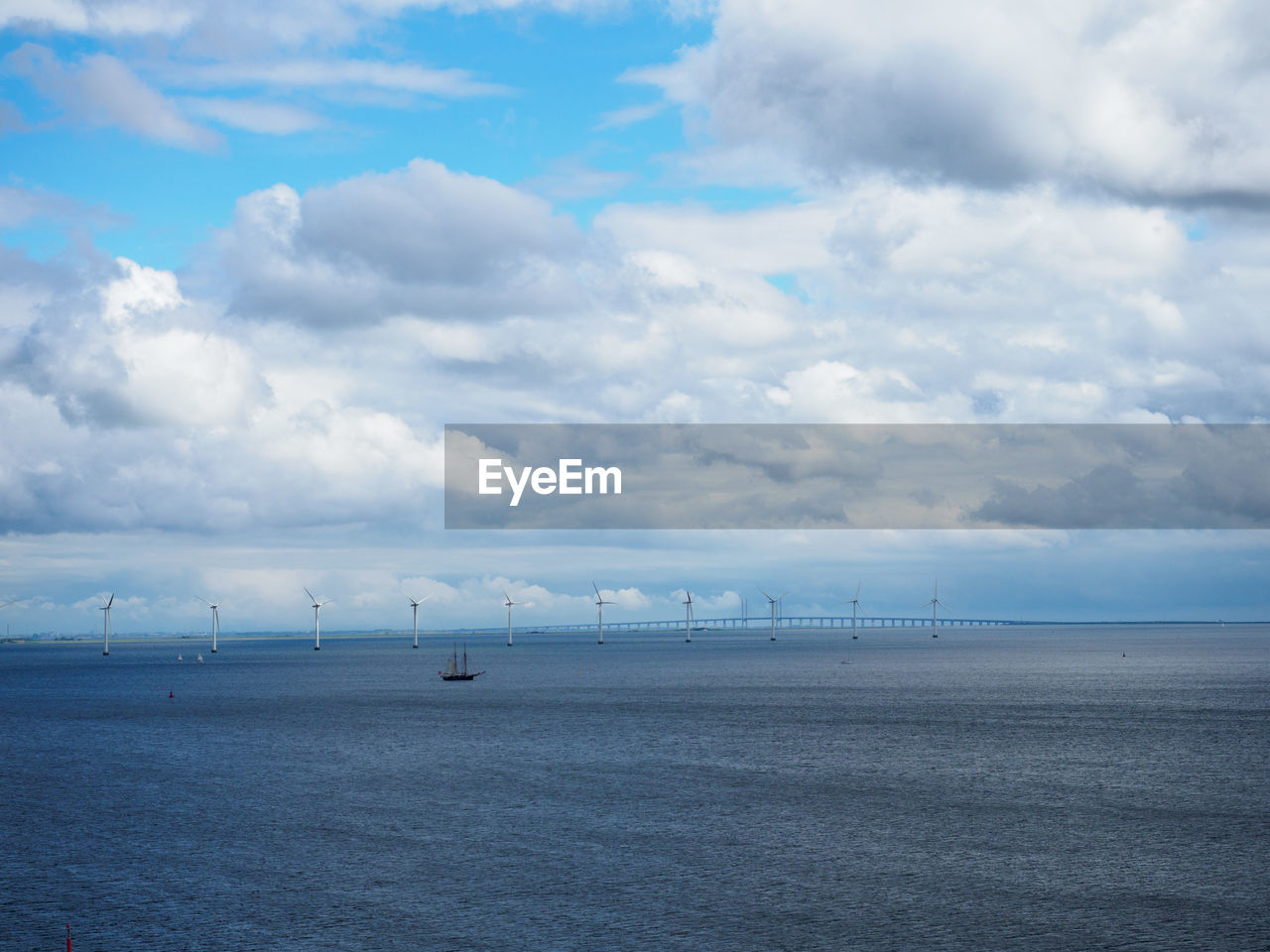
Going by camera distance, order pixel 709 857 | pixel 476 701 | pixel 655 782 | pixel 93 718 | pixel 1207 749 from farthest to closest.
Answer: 1. pixel 476 701
2. pixel 93 718
3. pixel 1207 749
4. pixel 655 782
5. pixel 709 857

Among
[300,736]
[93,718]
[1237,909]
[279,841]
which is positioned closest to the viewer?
[1237,909]

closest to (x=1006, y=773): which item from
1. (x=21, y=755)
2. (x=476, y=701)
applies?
(x=21, y=755)

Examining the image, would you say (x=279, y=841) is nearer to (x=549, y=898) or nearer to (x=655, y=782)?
(x=549, y=898)

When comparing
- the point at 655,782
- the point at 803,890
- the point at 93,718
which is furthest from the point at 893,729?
the point at 93,718

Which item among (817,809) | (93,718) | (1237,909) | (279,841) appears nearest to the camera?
(1237,909)

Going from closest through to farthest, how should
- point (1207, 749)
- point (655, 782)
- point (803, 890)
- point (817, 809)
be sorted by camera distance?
point (803, 890) < point (817, 809) < point (655, 782) < point (1207, 749)

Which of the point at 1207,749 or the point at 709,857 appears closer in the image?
the point at 709,857

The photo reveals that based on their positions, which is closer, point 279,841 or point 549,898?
point 549,898

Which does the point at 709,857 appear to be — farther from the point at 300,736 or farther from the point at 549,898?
the point at 300,736
